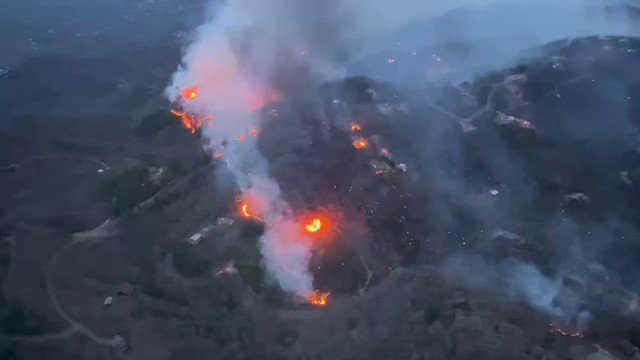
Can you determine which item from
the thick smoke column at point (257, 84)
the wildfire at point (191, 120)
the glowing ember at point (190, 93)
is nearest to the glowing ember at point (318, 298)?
the thick smoke column at point (257, 84)

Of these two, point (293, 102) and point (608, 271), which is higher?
point (293, 102)

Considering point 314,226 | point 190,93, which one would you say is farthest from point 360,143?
point 190,93

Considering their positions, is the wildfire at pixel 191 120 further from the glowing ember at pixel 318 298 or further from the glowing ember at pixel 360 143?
the glowing ember at pixel 318 298

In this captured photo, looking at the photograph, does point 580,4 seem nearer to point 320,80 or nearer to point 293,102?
point 320,80

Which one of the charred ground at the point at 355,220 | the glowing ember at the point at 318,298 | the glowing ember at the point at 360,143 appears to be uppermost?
the glowing ember at the point at 360,143

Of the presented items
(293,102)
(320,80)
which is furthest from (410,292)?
(320,80)

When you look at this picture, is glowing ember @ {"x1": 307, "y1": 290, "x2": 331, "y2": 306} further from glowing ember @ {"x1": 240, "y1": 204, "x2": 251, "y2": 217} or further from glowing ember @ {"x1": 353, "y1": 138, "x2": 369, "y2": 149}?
glowing ember @ {"x1": 353, "y1": 138, "x2": 369, "y2": 149}

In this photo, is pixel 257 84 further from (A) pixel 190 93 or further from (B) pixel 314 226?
(B) pixel 314 226
